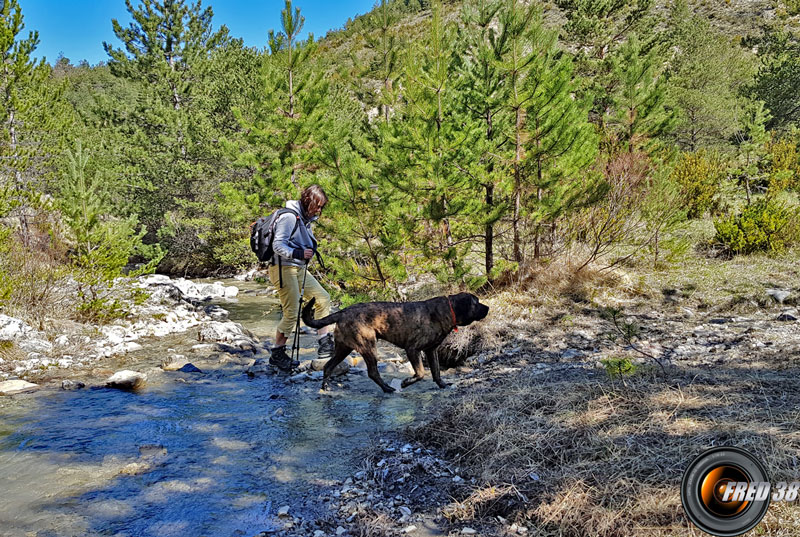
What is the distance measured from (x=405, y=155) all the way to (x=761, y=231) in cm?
932

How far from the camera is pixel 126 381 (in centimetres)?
621

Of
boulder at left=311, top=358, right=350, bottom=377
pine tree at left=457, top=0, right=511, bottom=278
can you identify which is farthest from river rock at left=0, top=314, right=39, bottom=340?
pine tree at left=457, top=0, right=511, bottom=278

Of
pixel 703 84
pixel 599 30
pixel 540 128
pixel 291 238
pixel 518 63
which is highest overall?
pixel 703 84

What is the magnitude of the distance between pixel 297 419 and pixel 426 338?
184 cm

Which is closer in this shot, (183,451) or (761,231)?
(183,451)

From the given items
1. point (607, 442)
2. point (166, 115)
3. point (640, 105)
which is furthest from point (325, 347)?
point (166, 115)

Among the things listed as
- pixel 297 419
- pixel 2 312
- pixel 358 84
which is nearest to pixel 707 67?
pixel 358 84

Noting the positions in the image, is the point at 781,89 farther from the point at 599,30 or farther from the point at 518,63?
the point at 518,63

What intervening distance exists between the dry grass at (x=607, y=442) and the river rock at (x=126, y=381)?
4331mm

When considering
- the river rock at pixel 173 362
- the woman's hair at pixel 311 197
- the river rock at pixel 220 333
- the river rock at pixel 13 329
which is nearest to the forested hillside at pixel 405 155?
the river rock at pixel 13 329

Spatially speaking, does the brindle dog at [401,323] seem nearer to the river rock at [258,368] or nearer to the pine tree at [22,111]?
the river rock at [258,368]

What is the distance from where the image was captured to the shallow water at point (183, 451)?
3.21 metres

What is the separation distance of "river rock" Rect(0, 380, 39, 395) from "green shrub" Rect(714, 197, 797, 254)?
14.6 meters

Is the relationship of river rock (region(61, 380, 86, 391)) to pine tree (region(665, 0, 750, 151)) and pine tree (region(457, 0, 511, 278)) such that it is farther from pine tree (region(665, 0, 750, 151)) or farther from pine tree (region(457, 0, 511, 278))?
pine tree (region(665, 0, 750, 151))
